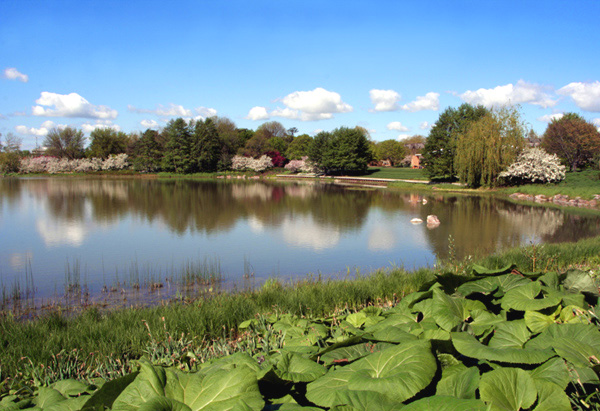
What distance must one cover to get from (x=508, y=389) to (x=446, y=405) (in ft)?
1.02

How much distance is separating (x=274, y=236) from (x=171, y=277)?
19.5 feet

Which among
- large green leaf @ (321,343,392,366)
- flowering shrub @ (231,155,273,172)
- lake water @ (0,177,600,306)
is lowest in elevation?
lake water @ (0,177,600,306)

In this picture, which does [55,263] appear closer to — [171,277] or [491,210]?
[171,277]

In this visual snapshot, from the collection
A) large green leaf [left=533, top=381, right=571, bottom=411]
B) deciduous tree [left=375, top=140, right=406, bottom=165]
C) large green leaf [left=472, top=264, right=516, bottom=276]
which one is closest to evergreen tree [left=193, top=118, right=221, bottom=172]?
deciduous tree [left=375, top=140, right=406, bottom=165]

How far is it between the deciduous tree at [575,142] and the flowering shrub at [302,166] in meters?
32.7

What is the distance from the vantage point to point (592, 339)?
71.2 inches

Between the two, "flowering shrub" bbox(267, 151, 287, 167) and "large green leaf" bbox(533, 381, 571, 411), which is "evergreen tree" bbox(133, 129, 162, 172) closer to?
"flowering shrub" bbox(267, 151, 287, 167)

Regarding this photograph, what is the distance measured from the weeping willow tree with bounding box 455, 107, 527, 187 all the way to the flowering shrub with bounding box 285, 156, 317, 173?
3195 centimetres

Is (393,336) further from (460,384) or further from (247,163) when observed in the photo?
(247,163)

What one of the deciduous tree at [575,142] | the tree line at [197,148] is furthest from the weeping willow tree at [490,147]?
the tree line at [197,148]

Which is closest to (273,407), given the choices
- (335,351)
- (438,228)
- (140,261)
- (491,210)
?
(335,351)

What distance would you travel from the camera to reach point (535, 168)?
109 feet

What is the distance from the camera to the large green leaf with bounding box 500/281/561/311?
2264 mm

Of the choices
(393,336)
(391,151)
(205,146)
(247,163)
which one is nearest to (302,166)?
(247,163)
